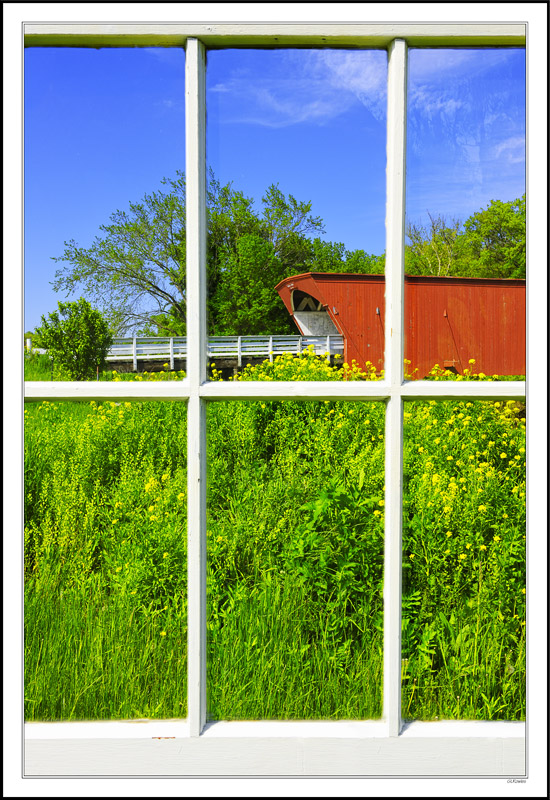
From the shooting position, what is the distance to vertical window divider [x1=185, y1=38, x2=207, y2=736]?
2.52ft

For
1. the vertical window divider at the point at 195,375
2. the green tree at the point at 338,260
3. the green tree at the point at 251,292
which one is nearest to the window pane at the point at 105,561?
the vertical window divider at the point at 195,375

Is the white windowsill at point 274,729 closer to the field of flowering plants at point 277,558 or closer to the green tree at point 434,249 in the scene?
the field of flowering plants at point 277,558

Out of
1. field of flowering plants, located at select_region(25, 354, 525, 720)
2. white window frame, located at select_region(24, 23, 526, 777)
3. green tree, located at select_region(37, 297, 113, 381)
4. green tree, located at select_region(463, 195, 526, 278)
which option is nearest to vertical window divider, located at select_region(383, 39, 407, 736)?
white window frame, located at select_region(24, 23, 526, 777)

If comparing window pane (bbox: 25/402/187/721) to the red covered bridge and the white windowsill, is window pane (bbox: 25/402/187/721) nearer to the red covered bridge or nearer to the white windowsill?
the white windowsill

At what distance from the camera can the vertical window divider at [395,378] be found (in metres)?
0.77

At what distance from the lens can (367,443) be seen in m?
1.29

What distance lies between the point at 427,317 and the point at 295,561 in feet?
1.85

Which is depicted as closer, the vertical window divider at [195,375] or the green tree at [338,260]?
the vertical window divider at [195,375]

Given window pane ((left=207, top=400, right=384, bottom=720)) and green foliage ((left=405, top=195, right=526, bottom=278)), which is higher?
green foliage ((left=405, top=195, right=526, bottom=278))

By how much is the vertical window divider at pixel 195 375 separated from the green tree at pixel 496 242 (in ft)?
1.86

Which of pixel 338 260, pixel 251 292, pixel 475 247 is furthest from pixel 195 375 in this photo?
pixel 475 247

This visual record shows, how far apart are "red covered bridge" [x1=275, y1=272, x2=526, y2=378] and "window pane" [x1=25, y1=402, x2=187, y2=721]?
44 cm
